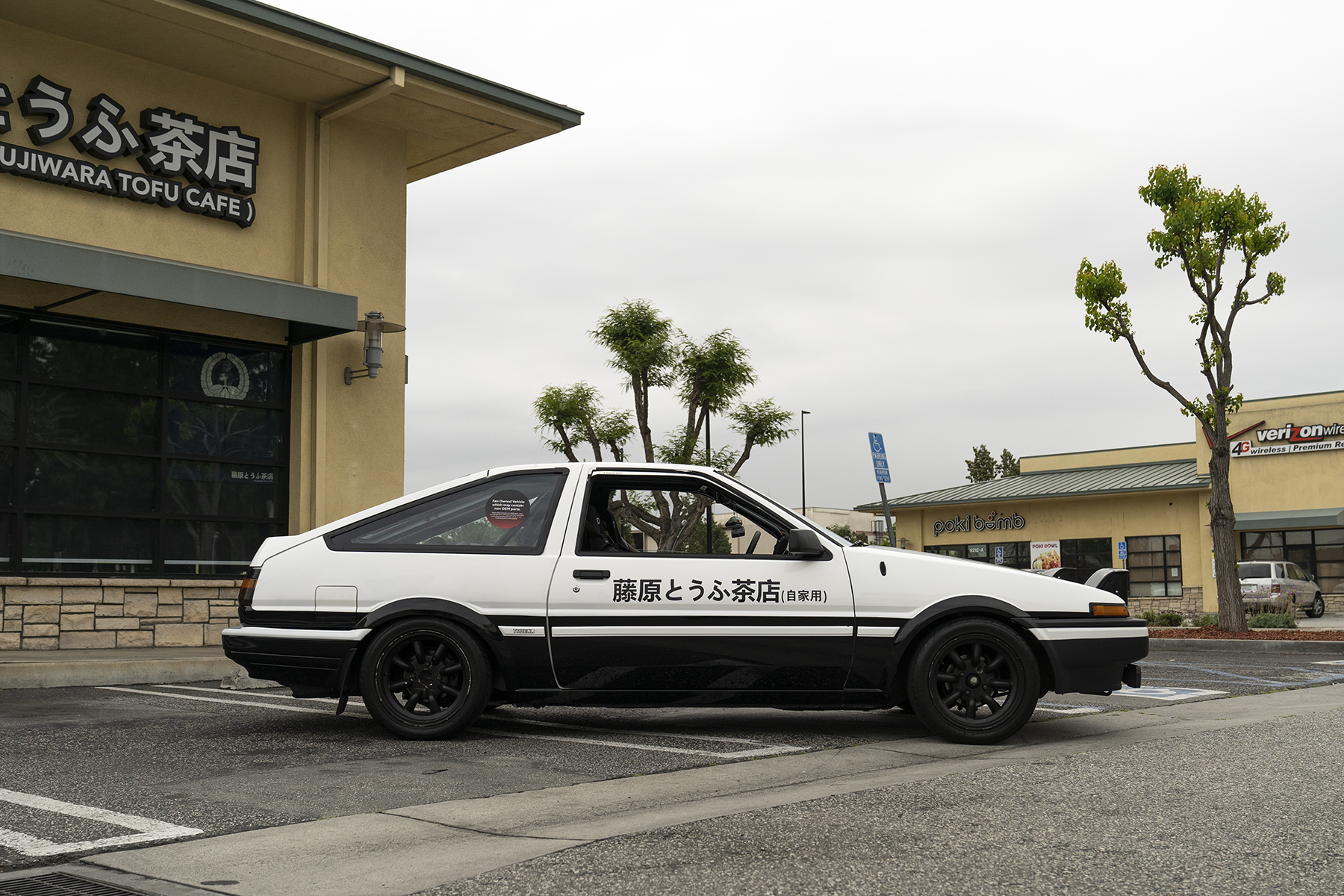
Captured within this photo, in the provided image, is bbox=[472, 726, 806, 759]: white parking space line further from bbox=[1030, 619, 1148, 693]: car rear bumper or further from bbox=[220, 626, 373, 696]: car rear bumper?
bbox=[1030, 619, 1148, 693]: car rear bumper

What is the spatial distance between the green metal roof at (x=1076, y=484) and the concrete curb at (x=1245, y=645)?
63.0 ft

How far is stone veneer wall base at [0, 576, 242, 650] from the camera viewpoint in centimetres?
1116

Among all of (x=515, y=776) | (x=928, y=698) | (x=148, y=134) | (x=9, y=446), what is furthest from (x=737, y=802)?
(x=148, y=134)

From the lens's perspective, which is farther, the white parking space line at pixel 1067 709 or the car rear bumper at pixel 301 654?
the white parking space line at pixel 1067 709

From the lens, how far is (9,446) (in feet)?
37.6

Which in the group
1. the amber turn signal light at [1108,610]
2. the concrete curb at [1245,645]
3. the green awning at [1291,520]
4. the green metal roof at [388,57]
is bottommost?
the concrete curb at [1245,645]

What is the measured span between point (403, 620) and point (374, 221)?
903cm

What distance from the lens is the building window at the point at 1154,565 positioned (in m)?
35.9

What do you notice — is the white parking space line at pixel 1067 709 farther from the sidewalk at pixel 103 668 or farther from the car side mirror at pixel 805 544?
the sidewalk at pixel 103 668

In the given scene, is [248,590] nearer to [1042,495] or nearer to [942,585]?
[942,585]

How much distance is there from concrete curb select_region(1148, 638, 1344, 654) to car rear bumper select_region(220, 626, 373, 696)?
517 inches

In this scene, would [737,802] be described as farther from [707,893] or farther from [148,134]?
[148,134]

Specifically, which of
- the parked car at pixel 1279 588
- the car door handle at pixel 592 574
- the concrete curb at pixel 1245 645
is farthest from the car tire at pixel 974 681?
the parked car at pixel 1279 588

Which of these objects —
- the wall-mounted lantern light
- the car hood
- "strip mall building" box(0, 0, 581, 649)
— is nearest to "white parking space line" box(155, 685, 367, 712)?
"strip mall building" box(0, 0, 581, 649)
